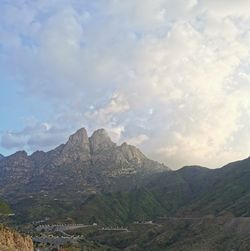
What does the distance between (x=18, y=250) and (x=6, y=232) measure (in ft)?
33.9

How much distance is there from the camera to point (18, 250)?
182m

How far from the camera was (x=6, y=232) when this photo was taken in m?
189
